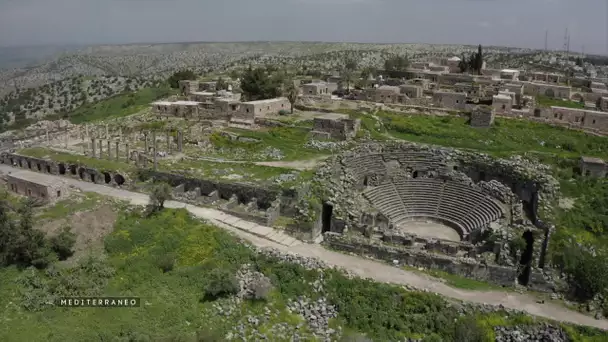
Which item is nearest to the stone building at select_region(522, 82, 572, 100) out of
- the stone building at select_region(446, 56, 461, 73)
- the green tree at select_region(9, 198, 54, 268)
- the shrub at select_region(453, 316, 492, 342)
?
the stone building at select_region(446, 56, 461, 73)

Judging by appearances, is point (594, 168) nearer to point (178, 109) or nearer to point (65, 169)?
point (178, 109)

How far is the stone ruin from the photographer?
88.1ft

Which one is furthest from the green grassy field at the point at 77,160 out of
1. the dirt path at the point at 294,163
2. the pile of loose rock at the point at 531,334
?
the pile of loose rock at the point at 531,334

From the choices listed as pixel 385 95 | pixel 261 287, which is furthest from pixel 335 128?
pixel 261 287

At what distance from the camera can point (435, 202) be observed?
35250 millimetres

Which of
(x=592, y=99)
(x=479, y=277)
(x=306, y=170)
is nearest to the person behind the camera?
(x=479, y=277)

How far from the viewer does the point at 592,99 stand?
5712 centimetres

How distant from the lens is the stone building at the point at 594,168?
114ft

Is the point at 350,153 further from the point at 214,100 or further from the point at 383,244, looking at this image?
the point at 214,100

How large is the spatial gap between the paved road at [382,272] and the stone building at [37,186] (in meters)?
5.34

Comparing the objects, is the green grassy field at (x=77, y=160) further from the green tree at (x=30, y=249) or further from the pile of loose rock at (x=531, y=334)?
the pile of loose rock at (x=531, y=334)

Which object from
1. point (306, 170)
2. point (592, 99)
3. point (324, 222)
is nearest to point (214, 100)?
point (306, 170)

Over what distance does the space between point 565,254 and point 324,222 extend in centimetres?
1458

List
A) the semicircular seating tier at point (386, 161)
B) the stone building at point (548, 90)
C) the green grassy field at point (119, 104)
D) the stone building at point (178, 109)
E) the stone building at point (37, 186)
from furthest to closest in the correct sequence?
1. the green grassy field at point (119, 104)
2. the stone building at point (548, 90)
3. the stone building at point (178, 109)
4. the semicircular seating tier at point (386, 161)
5. the stone building at point (37, 186)
